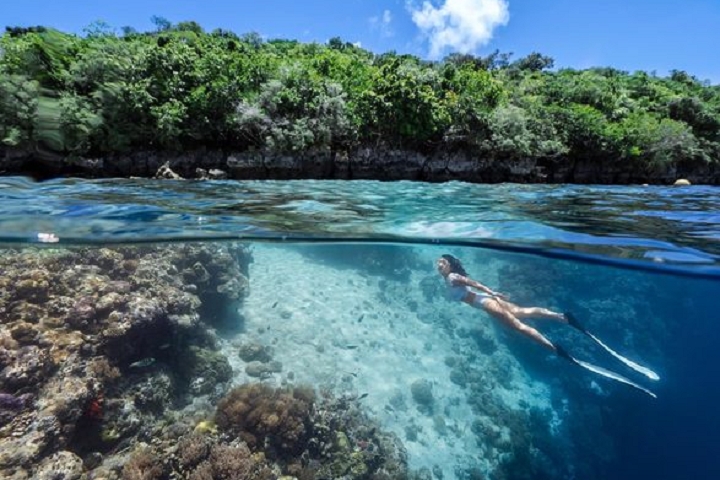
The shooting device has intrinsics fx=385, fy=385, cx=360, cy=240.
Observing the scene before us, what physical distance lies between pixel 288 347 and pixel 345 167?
13767mm

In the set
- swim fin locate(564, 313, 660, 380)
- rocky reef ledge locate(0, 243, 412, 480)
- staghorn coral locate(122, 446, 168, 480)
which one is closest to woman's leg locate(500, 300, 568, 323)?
swim fin locate(564, 313, 660, 380)

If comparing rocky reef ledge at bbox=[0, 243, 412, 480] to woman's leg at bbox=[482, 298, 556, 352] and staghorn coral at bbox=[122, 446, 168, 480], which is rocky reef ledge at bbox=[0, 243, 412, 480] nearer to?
staghorn coral at bbox=[122, 446, 168, 480]

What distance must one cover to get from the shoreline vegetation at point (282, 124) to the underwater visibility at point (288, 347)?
9171 millimetres

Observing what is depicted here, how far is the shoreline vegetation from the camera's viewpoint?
18953 millimetres

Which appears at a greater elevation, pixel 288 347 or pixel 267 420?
pixel 267 420

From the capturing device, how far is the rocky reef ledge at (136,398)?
685 cm

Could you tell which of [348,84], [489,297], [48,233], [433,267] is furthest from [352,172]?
[48,233]

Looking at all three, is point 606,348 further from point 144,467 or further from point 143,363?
point 143,363

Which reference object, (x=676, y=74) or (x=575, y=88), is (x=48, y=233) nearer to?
(x=575, y=88)

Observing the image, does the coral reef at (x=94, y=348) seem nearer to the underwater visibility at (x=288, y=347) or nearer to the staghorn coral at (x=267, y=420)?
the underwater visibility at (x=288, y=347)

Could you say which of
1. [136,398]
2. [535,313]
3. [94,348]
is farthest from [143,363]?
[535,313]

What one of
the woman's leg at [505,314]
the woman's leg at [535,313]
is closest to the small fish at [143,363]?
the woman's leg at [505,314]

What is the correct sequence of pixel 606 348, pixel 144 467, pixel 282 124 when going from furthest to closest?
pixel 282 124 → pixel 606 348 → pixel 144 467

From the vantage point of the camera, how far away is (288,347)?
37.2ft
